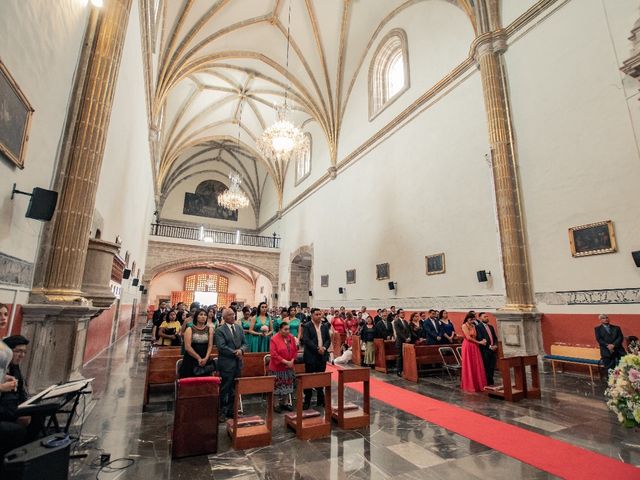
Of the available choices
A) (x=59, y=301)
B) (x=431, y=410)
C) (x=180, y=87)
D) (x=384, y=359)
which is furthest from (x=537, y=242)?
(x=180, y=87)

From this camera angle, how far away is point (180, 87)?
17.3m

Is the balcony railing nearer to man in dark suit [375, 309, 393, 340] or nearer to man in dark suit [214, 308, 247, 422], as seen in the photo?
man in dark suit [375, 309, 393, 340]

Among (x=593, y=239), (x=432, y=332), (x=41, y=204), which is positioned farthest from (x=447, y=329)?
(x=41, y=204)

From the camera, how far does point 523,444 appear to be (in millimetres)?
3701

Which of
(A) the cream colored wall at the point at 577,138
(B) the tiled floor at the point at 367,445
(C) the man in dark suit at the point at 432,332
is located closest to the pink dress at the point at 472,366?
(B) the tiled floor at the point at 367,445

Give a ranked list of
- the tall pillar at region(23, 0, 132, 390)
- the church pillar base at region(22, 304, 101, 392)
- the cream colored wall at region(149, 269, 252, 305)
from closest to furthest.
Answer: the church pillar base at region(22, 304, 101, 392) → the tall pillar at region(23, 0, 132, 390) → the cream colored wall at region(149, 269, 252, 305)

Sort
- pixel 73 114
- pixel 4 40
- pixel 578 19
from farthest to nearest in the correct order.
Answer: pixel 578 19, pixel 73 114, pixel 4 40

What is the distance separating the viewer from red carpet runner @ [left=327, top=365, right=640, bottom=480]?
3113mm

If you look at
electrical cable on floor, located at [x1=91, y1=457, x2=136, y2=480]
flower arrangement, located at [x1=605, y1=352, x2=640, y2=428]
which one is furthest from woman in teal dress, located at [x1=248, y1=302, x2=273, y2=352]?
flower arrangement, located at [x1=605, y1=352, x2=640, y2=428]

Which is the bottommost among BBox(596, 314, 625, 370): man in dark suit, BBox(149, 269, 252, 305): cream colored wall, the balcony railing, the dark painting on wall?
BBox(596, 314, 625, 370): man in dark suit

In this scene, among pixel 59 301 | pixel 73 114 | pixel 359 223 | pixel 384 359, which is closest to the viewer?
pixel 59 301

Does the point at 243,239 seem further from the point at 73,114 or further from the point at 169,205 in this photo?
the point at 73,114

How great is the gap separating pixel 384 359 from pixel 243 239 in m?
15.4

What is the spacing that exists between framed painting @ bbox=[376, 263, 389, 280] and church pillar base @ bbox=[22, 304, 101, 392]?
970cm
